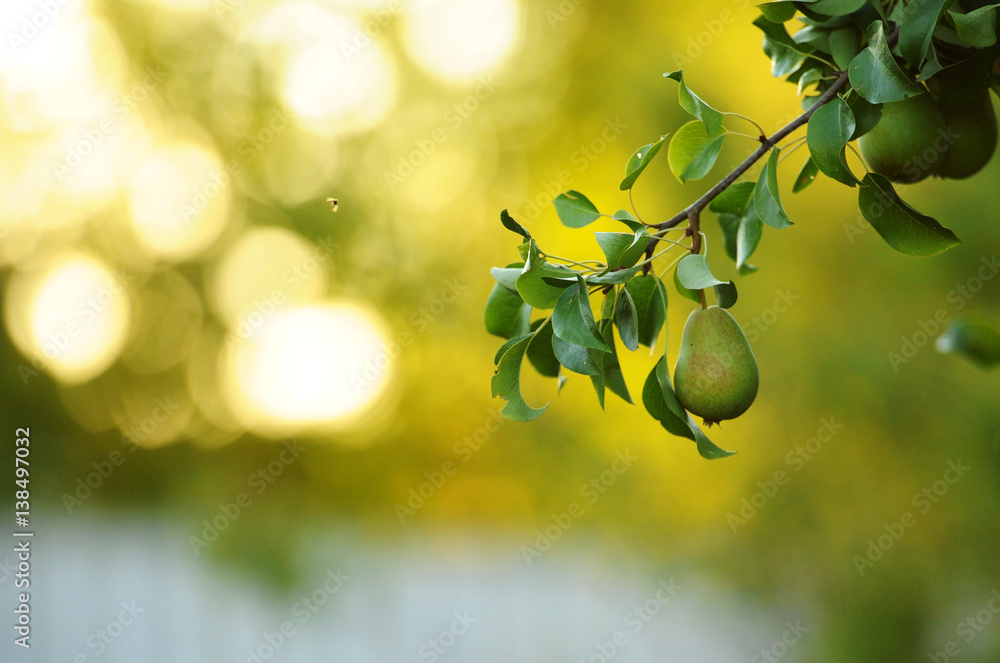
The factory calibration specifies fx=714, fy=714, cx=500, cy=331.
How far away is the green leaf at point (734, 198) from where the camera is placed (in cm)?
71

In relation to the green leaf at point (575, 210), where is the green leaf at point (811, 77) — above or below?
above

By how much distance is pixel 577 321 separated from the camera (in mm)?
514

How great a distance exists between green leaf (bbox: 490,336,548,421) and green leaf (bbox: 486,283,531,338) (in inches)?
3.6

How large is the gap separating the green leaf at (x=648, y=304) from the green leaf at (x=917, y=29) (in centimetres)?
24

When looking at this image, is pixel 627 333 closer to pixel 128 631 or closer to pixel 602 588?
pixel 602 588

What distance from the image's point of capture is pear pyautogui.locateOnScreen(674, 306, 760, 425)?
563 mm

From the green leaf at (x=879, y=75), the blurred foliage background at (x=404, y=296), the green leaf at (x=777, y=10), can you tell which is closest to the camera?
the green leaf at (x=879, y=75)

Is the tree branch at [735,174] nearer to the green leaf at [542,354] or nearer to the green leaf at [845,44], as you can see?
the green leaf at [845,44]

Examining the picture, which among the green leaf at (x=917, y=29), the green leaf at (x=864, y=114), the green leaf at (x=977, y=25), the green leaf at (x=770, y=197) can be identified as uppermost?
the green leaf at (x=977, y=25)

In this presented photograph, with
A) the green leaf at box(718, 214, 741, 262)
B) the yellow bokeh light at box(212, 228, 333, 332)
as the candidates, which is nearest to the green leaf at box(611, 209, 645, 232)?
the green leaf at box(718, 214, 741, 262)

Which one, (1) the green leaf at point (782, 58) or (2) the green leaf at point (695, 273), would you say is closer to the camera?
(2) the green leaf at point (695, 273)

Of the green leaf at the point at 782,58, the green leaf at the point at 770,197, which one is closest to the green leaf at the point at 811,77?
the green leaf at the point at 782,58

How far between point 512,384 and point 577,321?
9 cm

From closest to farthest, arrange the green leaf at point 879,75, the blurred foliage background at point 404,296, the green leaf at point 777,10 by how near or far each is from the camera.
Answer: the green leaf at point 879,75 < the green leaf at point 777,10 < the blurred foliage background at point 404,296
